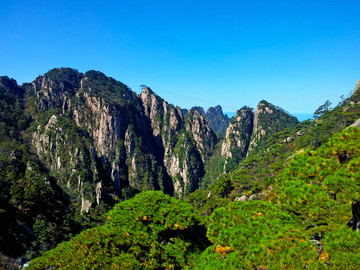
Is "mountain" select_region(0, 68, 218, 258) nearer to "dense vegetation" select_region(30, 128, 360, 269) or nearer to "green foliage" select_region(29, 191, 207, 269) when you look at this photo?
"green foliage" select_region(29, 191, 207, 269)

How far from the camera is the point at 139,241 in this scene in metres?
11.7

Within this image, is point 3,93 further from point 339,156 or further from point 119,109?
point 339,156

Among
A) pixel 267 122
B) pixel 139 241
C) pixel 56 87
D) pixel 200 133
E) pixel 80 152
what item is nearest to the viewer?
pixel 139 241

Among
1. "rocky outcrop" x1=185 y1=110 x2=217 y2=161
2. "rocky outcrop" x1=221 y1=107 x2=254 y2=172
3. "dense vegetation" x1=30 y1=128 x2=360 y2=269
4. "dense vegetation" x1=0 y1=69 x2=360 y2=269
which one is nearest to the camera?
"dense vegetation" x1=30 y1=128 x2=360 y2=269

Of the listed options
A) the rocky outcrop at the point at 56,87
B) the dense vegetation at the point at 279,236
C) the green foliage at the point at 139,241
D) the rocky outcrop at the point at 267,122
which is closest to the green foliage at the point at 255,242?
the dense vegetation at the point at 279,236

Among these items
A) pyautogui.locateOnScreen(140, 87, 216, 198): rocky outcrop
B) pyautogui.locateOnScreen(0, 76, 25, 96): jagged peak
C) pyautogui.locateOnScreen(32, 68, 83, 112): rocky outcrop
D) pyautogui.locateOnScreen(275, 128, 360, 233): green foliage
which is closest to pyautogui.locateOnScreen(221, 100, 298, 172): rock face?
pyautogui.locateOnScreen(140, 87, 216, 198): rocky outcrop

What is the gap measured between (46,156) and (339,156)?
134635 mm

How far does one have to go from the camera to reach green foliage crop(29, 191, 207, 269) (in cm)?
989

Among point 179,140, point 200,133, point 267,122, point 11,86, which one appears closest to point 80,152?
point 179,140

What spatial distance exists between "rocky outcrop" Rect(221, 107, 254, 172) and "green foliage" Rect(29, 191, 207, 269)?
134 m

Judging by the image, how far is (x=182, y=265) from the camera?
13297 mm

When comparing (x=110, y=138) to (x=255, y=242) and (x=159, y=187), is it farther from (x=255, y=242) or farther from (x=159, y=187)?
(x=255, y=242)

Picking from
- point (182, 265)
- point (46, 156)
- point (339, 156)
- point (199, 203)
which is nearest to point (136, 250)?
point (182, 265)

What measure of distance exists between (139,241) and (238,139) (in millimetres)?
158168
